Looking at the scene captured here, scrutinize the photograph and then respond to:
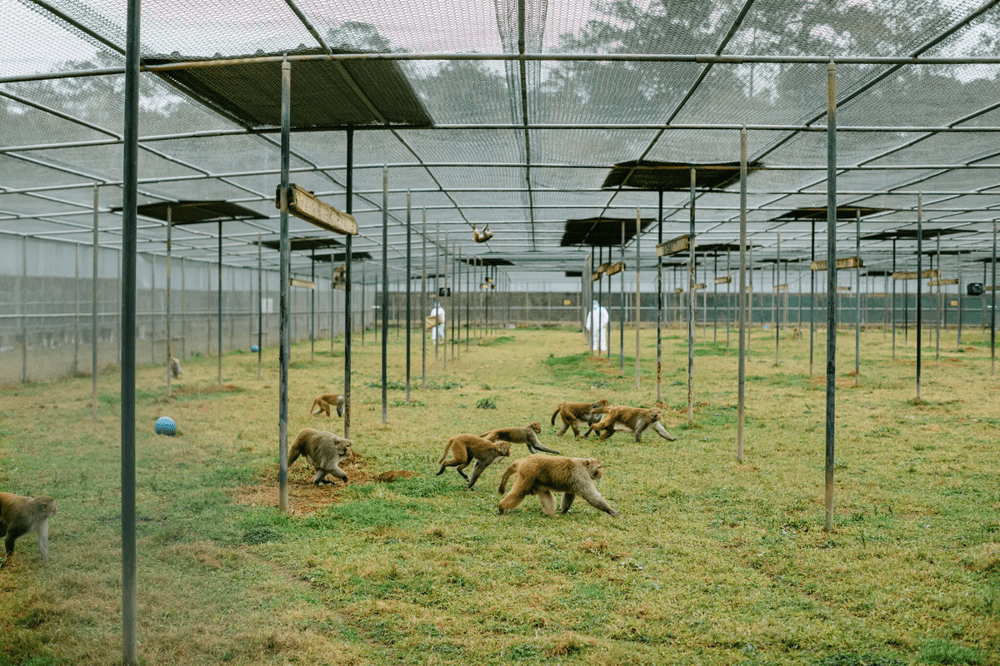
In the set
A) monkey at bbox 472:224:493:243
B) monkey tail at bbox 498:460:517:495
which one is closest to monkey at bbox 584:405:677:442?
monkey tail at bbox 498:460:517:495

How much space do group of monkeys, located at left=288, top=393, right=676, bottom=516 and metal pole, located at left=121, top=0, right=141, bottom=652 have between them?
3.05m

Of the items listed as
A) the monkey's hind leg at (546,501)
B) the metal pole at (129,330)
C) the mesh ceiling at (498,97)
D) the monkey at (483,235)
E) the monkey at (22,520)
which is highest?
the mesh ceiling at (498,97)

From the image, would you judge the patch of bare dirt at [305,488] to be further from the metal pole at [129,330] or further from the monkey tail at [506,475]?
the metal pole at [129,330]

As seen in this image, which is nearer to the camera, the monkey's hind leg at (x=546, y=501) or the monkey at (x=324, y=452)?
the monkey's hind leg at (x=546, y=501)

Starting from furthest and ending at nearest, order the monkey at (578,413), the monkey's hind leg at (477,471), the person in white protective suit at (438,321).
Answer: the person in white protective suit at (438,321) < the monkey at (578,413) < the monkey's hind leg at (477,471)

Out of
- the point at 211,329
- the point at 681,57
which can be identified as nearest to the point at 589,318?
the point at 211,329

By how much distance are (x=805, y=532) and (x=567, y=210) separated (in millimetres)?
11459

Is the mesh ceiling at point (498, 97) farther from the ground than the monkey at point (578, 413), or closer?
farther from the ground

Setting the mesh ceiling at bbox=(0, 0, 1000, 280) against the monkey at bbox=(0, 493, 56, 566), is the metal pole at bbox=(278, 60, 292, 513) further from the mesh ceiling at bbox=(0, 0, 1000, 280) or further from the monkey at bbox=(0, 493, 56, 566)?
the monkey at bbox=(0, 493, 56, 566)

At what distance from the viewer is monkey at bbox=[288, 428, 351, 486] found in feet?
20.8

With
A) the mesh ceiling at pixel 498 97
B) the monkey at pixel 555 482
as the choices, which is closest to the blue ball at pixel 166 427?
the mesh ceiling at pixel 498 97

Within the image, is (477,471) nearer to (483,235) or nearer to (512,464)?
(512,464)

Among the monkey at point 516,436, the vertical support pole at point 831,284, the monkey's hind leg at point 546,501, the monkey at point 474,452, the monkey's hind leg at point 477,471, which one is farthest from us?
the monkey at point 516,436

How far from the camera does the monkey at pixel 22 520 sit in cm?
416
